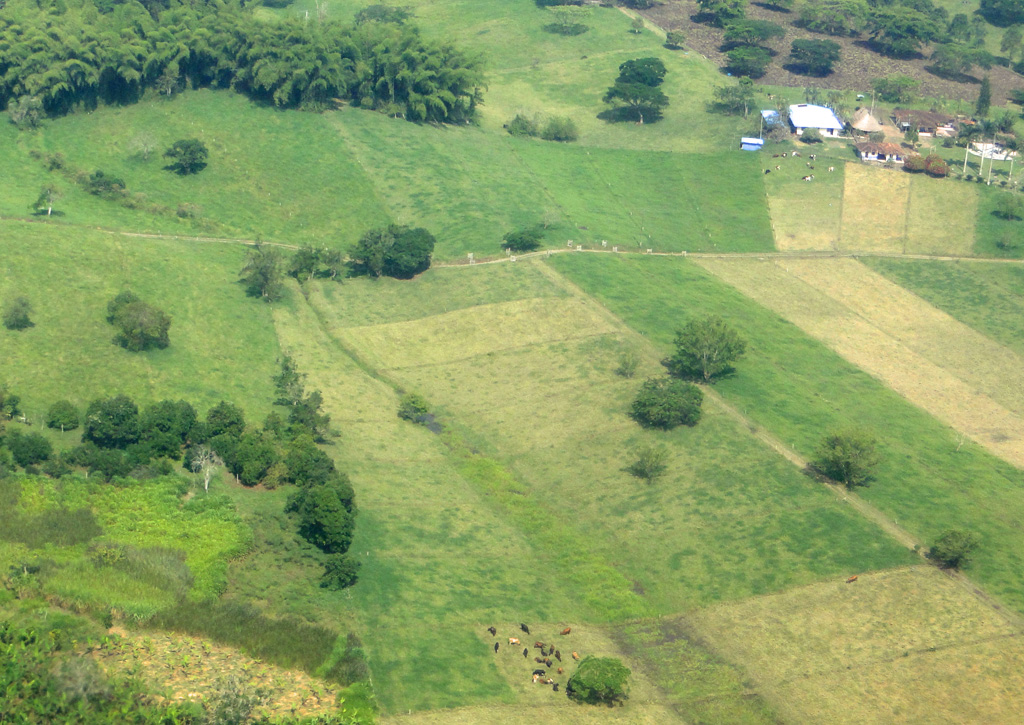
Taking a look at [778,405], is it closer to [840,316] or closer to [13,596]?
[840,316]

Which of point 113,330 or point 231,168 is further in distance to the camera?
point 231,168

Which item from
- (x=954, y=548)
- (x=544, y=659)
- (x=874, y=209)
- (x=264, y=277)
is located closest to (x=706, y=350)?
(x=954, y=548)

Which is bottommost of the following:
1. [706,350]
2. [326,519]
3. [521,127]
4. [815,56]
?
[706,350]

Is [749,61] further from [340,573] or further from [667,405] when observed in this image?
[340,573]

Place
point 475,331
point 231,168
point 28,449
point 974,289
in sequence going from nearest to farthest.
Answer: point 28,449 → point 475,331 → point 974,289 → point 231,168

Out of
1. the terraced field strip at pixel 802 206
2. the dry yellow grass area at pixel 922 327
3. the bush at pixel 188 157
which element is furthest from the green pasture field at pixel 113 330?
the terraced field strip at pixel 802 206

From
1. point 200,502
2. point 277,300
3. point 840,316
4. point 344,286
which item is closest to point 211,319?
point 277,300

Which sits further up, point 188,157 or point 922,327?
point 188,157

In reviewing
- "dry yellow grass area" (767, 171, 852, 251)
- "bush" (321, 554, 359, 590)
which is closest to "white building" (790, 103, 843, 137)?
"dry yellow grass area" (767, 171, 852, 251)
